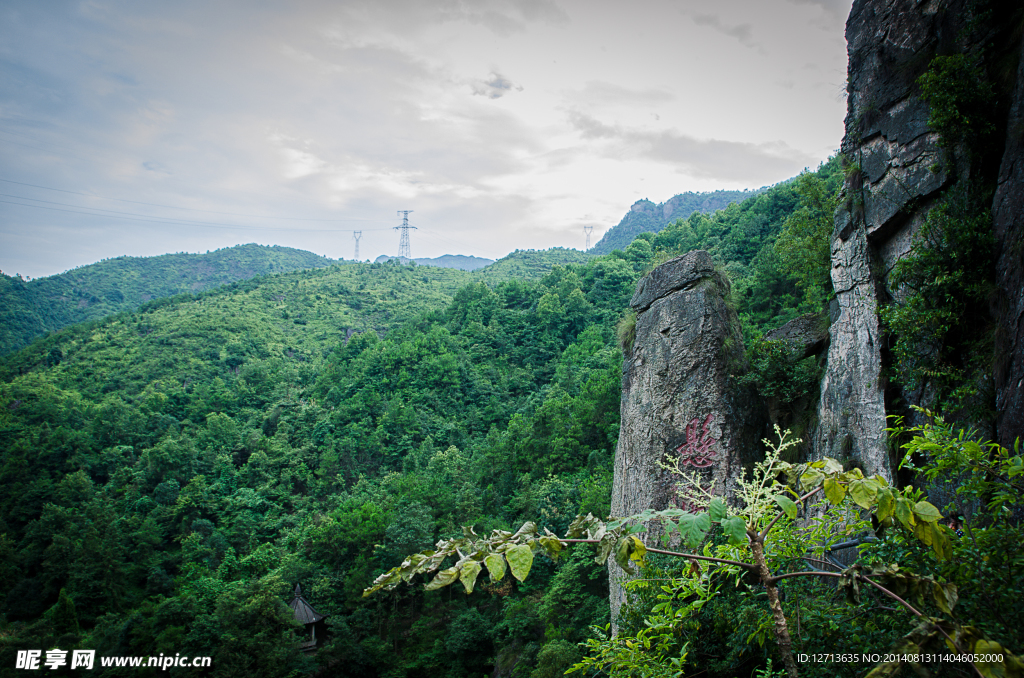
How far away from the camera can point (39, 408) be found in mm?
39344

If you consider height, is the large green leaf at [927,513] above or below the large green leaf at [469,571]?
above

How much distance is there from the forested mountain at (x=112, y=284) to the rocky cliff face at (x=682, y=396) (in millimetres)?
76580

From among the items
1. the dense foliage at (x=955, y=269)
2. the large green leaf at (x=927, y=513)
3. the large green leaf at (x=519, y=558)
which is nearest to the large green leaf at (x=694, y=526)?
the large green leaf at (x=519, y=558)

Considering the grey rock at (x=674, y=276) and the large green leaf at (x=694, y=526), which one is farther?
the grey rock at (x=674, y=276)

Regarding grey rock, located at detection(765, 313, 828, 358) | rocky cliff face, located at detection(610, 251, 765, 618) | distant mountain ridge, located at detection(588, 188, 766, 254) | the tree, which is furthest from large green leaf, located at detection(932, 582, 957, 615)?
distant mountain ridge, located at detection(588, 188, 766, 254)

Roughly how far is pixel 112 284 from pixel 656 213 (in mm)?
97748

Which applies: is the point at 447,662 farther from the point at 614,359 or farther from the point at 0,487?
the point at 0,487

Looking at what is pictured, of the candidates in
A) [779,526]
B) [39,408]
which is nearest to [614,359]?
[779,526]

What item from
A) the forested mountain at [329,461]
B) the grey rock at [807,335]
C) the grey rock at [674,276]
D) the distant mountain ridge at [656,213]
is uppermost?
the distant mountain ridge at [656,213]

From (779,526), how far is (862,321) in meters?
5.31

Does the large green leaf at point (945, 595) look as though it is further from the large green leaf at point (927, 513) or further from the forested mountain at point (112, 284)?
the forested mountain at point (112, 284)

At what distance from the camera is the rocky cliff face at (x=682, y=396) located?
936cm

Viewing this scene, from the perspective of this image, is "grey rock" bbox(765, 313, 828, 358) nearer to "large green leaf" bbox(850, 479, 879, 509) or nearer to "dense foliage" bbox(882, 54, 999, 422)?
"dense foliage" bbox(882, 54, 999, 422)

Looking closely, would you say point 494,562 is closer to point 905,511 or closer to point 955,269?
point 905,511
